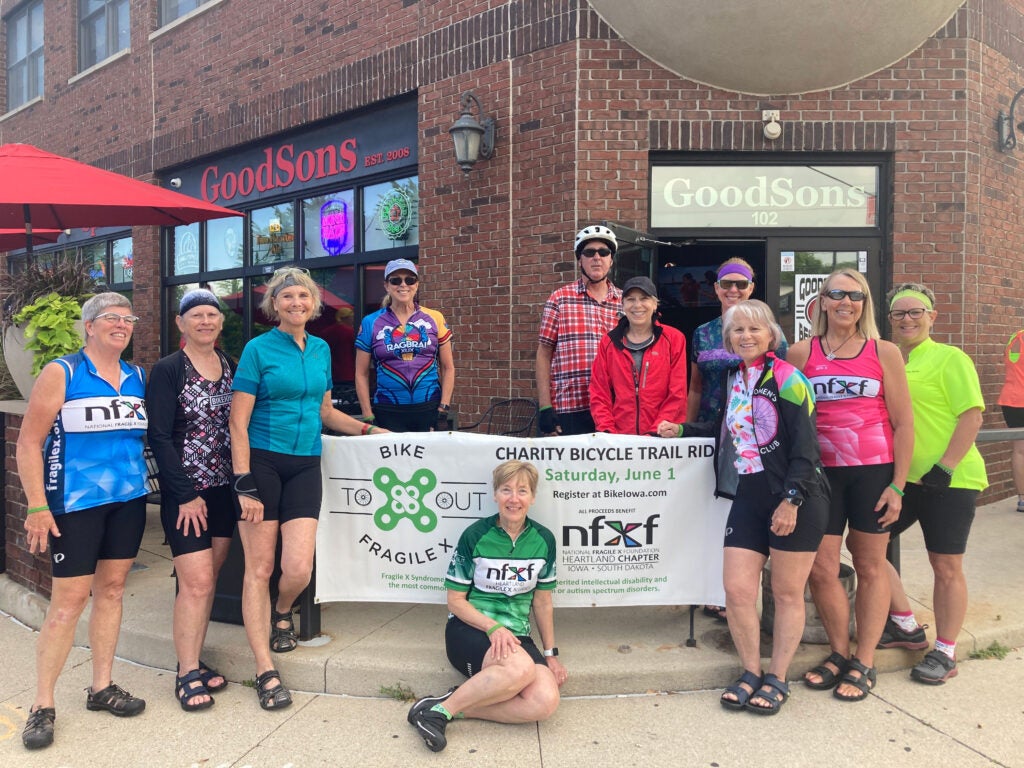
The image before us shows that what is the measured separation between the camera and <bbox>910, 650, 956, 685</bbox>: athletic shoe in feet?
11.7

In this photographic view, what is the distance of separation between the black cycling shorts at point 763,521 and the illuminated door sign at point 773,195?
12.2 ft

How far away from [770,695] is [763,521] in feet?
2.45

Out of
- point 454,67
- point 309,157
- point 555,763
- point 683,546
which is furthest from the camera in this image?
point 309,157

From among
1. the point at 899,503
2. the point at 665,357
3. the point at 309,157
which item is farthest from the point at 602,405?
the point at 309,157

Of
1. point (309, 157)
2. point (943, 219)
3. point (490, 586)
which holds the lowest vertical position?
point (490, 586)

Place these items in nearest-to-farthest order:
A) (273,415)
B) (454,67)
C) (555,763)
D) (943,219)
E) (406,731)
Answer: (555,763) → (406,731) → (273,415) → (943,219) → (454,67)

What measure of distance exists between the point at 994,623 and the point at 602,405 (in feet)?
7.82

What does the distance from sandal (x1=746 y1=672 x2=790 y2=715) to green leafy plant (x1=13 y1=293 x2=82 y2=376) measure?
15.1 feet

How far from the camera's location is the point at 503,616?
3.36 metres

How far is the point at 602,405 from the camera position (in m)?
4.02

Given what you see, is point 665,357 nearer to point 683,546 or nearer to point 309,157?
point 683,546

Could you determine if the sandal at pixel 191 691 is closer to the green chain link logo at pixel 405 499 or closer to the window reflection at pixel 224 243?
the green chain link logo at pixel 405 499

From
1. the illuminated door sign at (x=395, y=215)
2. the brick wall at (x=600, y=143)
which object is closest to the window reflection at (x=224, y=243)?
the illuminated door sign at (x=395, y=215)

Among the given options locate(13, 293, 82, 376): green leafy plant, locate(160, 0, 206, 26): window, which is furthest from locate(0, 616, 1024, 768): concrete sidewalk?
locate(160, 0, 206, 26): window
